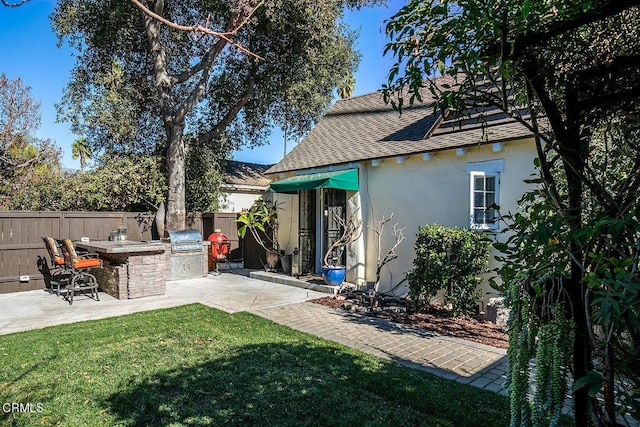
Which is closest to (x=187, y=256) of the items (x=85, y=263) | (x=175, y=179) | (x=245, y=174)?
(x=85, y=263)

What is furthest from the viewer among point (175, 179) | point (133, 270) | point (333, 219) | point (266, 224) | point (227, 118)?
point (227, 118)

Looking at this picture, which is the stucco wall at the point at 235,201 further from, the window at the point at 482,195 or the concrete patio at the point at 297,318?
the window at the point at 482,195

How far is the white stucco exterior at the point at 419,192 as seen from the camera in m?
7.87

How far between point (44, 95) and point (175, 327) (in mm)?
19790

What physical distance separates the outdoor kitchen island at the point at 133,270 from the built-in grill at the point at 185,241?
2.20 meters

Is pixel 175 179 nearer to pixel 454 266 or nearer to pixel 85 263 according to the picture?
pixel 85 263

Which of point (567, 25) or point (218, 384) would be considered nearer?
point (567, 25)

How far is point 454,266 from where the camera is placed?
745 cm

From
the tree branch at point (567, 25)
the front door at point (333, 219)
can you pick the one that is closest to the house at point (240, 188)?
the front door at point (333, 219)

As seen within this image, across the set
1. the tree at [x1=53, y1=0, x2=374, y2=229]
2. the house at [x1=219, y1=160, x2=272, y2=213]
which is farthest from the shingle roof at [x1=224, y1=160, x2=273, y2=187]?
the tree at [x1=53, y1=0, x2=374, y2=229]

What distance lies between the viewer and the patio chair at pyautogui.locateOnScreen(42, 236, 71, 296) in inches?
364

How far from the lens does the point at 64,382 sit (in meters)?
4.40

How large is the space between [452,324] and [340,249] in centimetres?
458

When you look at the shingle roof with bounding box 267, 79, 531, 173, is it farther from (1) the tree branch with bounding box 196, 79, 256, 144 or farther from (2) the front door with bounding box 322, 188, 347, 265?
(1) the tree branch with bounding box 196, 79, 256, 144
